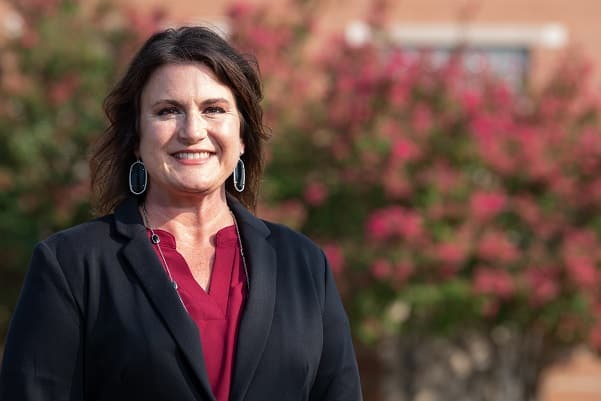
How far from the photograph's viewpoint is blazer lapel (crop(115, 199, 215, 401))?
2709mm

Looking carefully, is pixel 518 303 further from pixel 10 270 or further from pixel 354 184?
pixel 10 270

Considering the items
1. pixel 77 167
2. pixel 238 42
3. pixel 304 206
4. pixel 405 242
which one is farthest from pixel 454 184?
pixel 77 167

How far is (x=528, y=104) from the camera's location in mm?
10695

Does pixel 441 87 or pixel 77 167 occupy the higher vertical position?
pixel 441 87

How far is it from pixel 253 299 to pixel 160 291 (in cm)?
22

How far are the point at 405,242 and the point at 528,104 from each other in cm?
215

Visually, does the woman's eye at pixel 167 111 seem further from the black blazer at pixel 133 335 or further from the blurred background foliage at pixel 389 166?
the blurred background foliage at pixel 389 166

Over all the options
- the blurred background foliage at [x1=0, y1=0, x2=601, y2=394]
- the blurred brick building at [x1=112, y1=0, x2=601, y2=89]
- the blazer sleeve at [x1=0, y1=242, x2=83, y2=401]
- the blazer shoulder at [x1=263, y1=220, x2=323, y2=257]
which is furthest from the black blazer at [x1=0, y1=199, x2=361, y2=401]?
the blurred brick building at [x1=112, y1=0, x2=601, y2=89]

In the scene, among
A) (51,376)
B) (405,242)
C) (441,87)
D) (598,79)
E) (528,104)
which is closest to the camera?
(51,376)

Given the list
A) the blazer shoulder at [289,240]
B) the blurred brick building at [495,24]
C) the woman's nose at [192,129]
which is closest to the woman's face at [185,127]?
the woman's nose at [192,129]

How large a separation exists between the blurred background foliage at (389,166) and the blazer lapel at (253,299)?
6.22 metres

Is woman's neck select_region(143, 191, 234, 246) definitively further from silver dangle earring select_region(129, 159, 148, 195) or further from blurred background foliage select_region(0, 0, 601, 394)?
blurred background foliage select_region(0, 0, 601, 394)

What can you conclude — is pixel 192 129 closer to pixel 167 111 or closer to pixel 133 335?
pixel 167 111

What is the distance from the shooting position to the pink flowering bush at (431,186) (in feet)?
31.2
